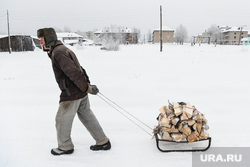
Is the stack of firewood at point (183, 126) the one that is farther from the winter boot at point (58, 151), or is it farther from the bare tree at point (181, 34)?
the bare tree at point (181, 34)

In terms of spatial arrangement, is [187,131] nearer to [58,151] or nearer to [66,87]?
[66,87]

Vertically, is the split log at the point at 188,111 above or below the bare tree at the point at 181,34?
below

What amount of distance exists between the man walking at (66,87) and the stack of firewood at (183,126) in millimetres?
1215

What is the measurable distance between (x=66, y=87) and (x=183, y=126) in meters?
1.91

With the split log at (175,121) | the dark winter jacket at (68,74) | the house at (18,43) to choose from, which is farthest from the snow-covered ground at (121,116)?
the house at (18,43)

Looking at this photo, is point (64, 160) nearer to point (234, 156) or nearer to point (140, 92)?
point (234, 156)

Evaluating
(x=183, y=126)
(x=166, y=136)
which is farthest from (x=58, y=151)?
(x=183, y=126)

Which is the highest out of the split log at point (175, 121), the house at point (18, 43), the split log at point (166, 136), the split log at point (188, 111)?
the house at point (18, 43)

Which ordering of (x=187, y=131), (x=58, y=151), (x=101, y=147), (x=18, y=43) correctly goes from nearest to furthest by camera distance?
(x=187, y=131)
(x=58, y=151)
(x=101, y=147)
(x=18, y=43)

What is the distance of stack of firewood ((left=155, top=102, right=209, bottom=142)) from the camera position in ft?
10.3

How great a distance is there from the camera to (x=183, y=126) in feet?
10.3

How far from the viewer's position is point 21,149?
11.2ft

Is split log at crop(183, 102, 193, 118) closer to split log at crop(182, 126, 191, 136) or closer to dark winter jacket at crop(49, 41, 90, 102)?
split log at crop(182, 126, 191, 136)

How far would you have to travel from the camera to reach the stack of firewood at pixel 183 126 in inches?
124
